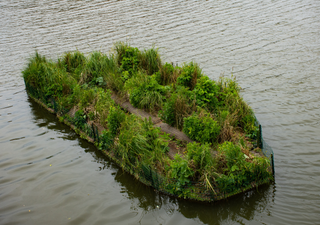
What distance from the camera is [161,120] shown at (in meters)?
8.98

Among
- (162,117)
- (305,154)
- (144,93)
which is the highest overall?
(144,93)

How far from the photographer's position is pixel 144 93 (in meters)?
9.70

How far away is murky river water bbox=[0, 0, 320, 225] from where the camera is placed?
653 cm

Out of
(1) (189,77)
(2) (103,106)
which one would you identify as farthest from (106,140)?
(1) (189,77)

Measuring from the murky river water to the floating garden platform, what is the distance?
429 mm

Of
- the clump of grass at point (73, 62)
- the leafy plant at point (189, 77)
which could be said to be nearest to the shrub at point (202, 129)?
the leafy plant at point (189, 77)

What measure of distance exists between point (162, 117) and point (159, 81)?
2.42 metres

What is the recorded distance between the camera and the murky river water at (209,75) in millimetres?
6531

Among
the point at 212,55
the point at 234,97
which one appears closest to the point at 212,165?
the point at 234,97

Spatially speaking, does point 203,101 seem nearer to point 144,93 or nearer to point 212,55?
point 144,93

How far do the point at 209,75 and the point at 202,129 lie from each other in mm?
5847

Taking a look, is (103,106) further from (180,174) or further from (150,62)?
(180,174)

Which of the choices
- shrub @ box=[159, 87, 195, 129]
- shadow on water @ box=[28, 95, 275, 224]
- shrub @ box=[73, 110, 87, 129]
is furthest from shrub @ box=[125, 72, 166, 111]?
shadow on water @ box=[28, 95, 275, 224]

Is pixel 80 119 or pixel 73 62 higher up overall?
pixel 73 62
